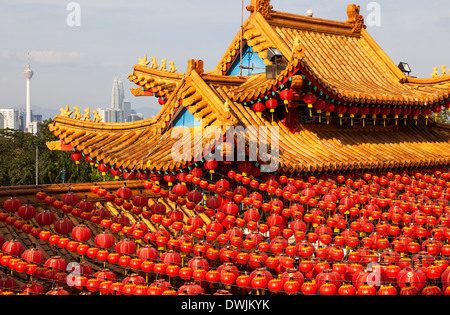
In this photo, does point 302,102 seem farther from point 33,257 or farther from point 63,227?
point 33,257

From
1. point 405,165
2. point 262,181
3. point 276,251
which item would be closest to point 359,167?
point 405,165

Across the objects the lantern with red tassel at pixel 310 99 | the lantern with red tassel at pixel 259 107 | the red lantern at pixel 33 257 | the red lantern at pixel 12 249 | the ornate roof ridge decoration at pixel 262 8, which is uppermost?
the ornate roof ridge decoration at pixel 262 8

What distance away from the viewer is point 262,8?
19.0 m

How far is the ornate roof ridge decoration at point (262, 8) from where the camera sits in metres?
19.0

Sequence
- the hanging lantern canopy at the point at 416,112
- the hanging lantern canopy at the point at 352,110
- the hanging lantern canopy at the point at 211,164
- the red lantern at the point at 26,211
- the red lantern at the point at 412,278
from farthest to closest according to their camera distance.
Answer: the hanging lantern canopy at the point at 416,112, the hanging lantern canopy at the point at 352,110, the hanging lantern canopy at the point at 211,164, the red lantern at the point at 26,211, the red lantern at the point at 412,278

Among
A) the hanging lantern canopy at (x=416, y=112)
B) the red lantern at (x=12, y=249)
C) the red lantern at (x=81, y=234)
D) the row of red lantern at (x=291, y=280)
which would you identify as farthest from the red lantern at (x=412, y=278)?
the hanging lantern canopy at (x=416, y=112)

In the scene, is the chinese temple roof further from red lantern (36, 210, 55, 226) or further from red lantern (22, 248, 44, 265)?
red lantern (22, 248, 44, 265)

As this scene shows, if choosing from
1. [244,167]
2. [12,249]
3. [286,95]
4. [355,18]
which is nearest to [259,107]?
[286,95]

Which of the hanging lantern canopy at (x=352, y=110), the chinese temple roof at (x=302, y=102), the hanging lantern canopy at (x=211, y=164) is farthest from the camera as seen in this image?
the hanging lantern canopy at (x=352, y=110)

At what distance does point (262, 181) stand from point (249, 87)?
11.2ft

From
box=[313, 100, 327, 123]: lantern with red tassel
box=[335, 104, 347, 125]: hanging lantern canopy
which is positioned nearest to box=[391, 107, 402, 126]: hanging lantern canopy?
box=[335, 104, 347, 125]: hanging lantern canopy

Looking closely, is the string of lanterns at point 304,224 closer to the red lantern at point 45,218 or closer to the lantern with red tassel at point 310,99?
the red lantern at point 45,218
